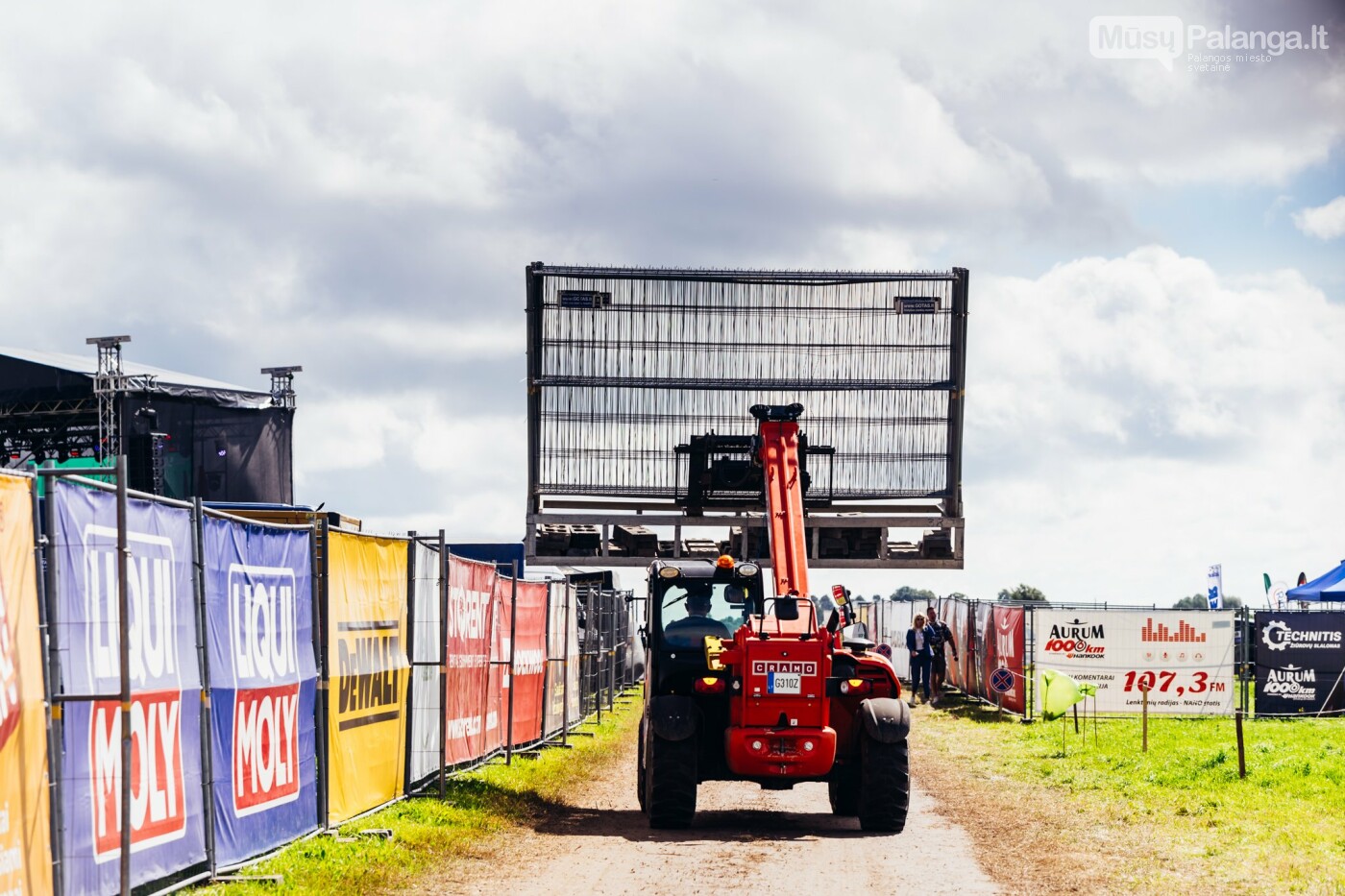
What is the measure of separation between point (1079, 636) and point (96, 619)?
23247 millimetres

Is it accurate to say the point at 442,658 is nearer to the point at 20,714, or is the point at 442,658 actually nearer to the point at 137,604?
the point at 137,604

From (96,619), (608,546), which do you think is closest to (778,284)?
(608,546)

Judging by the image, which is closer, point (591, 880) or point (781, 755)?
point (591, 880)

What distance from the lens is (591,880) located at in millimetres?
11078

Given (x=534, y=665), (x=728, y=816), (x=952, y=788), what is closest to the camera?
(x=728, y=816)

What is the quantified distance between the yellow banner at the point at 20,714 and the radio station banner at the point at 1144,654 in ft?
76.9

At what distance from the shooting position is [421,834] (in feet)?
41.5

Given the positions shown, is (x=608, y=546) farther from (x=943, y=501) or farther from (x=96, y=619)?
(x=96, y=619)

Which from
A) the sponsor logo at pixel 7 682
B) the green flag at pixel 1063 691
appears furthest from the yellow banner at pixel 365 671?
the green flag at pixel 1063 691

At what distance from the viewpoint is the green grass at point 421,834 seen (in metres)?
10.4

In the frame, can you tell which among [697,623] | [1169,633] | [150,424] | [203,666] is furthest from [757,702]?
[150,424]

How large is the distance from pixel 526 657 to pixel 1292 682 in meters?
16.1

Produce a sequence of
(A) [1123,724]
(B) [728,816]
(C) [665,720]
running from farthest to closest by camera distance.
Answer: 1. (A) [1123,724]
2. (B) [728,816]
3. (C) [665,720]

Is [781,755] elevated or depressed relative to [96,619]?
depressed
